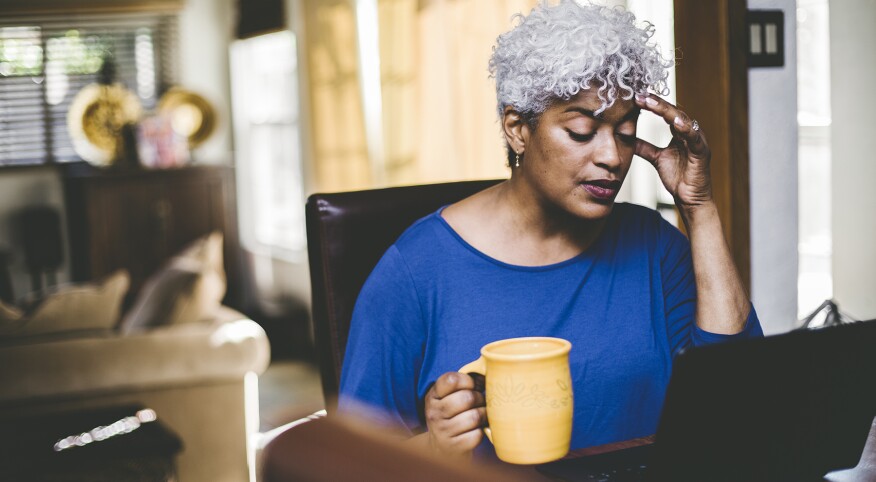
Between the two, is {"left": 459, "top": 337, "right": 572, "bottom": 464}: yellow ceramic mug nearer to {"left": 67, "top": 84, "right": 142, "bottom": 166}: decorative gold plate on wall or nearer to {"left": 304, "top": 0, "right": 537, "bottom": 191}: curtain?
{"left": 304, "top": 0, "right": 537, "bottom": 191}: curtain

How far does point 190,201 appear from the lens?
17.6 ft

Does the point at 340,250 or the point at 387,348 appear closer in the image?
the point at 387,348

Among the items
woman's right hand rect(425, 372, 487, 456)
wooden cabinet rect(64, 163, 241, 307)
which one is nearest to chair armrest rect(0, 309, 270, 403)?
woman's right hand rect(425, 372, 487, 456)

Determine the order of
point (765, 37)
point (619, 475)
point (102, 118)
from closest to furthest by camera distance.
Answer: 1. point (619, 475)
2. point (765, 37)
3. point (102, 118)

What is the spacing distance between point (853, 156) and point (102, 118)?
179 inches

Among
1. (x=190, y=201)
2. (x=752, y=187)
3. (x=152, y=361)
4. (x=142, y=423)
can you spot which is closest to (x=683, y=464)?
(x=752, y=187)

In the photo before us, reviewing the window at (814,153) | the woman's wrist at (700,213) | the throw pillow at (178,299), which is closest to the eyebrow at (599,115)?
the woman's wrist at (700,213)

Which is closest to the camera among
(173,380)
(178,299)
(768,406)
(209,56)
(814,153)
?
(768,406)

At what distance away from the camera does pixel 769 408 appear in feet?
2.43

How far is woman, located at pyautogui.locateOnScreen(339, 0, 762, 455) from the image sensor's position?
1.20 m

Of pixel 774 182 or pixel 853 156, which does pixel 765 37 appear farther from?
pixel 853 156

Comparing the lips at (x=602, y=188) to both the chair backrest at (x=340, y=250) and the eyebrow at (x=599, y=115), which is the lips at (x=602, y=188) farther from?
the chair backrest at (x=340, y=250)

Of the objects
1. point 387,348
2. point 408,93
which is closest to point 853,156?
point 387,348

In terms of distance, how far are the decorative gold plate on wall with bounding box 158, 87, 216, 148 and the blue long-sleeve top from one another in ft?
15.4
